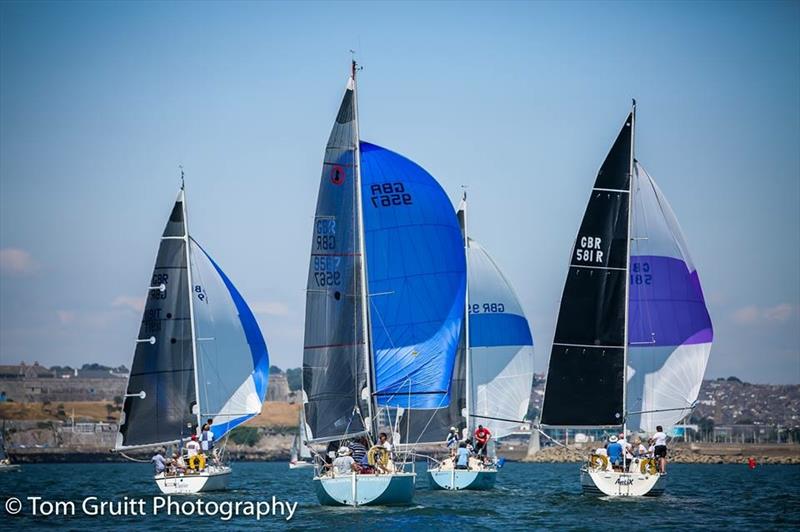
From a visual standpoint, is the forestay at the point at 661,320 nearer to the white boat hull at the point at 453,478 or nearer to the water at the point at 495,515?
the water at the point at 495,515

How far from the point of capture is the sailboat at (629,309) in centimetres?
4100

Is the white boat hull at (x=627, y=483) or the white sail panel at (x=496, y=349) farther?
the white sail panel at (x=496, y=349)

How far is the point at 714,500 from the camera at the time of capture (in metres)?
42.8

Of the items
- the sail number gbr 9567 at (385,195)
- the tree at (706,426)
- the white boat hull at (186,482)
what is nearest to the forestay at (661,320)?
the sail number gbr 9567 at (385,195)

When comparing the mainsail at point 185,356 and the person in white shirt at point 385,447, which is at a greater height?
the mainsail at point 185,356

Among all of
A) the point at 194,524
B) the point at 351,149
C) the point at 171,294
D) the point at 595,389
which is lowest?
the point at 194,524

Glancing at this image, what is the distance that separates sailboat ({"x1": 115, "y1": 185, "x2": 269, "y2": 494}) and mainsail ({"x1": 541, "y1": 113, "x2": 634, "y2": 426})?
44.2ft

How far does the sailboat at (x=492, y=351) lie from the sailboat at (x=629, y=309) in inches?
341

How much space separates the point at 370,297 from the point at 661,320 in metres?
10.6

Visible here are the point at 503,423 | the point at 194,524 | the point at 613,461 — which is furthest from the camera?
the point at 503,423

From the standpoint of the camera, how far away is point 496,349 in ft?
166

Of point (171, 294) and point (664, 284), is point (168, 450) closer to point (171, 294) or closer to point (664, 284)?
point (171, 294)

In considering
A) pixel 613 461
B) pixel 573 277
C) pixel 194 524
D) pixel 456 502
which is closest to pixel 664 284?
pixel 573 277

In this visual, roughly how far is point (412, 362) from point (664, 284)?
32.4ft
